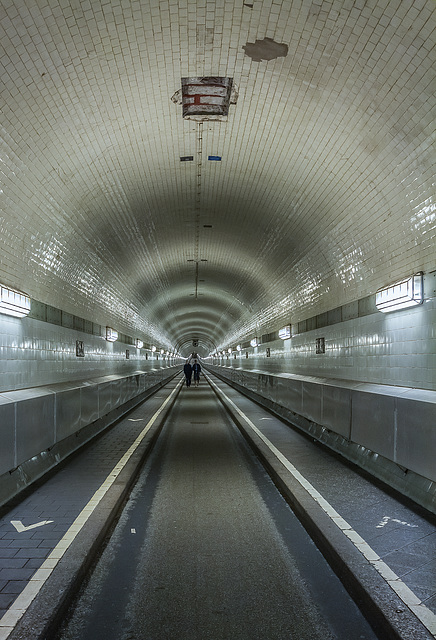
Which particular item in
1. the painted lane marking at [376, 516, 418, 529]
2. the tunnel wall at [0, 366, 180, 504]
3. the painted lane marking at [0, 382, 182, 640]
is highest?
the tunnel wall at [0, 366, 180, 504]

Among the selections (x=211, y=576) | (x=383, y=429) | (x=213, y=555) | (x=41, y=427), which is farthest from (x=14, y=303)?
(x=383, y=429)

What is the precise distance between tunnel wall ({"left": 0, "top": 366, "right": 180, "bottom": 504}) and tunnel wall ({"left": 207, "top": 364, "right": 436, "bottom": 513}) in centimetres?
451

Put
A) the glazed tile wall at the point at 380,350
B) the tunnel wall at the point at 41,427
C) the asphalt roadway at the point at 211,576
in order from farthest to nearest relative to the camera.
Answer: the glazed tile wall at the point at 380,350
the tunnel wall at the point at 41,427
the asphalt roadway at the point at 211,576

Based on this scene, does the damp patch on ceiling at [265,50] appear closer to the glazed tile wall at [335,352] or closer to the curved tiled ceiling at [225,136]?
the curved tiled ceiling at [225,136]

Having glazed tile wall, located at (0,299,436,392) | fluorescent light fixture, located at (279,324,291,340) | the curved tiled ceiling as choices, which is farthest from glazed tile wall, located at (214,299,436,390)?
fluorescent light fixture, located at (279,324,291,340)

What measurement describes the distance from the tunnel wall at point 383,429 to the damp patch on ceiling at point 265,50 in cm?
419

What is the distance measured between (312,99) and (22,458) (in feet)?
18.8

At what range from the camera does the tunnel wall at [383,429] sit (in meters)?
5.84

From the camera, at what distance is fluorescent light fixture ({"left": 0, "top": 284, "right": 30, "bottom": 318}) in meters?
7.93

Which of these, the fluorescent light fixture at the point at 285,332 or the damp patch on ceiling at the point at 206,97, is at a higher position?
the damp patch on ceiling at the point at 206,97

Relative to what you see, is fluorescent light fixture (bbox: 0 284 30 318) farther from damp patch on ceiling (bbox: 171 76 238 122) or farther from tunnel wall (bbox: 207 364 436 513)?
tunnel wall (bbox: 207 364 436 513)

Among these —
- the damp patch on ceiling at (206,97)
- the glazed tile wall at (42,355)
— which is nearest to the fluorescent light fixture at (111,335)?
the glazed tile wall at (42,355)

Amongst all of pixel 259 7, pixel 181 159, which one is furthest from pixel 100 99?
pixel 181 159

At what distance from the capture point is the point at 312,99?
6977 millimetres
